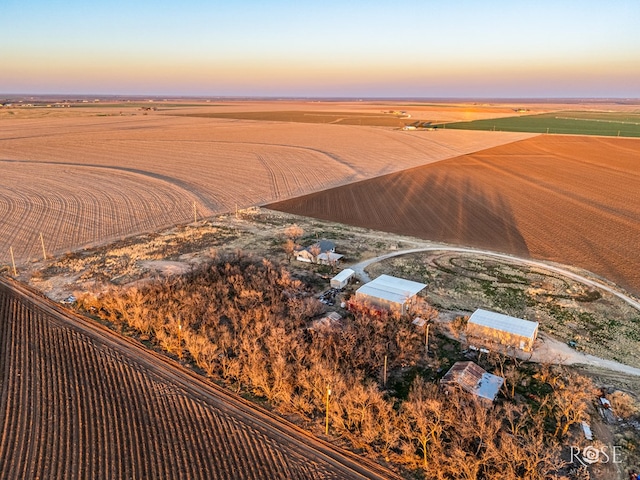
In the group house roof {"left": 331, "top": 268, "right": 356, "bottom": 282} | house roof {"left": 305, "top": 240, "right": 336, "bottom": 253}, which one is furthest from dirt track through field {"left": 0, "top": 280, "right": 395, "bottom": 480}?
house roof {"left": 305, "top": 240, "right": 336, "bottom": 253}

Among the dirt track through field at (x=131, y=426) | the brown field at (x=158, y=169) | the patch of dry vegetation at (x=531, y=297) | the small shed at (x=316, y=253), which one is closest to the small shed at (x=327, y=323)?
the dirt track through field at (x=131, y=426)

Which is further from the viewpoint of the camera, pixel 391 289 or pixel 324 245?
pixel 324 245

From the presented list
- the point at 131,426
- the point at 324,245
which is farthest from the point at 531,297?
the point at 131,426

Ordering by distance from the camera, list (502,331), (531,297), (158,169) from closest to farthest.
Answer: (502,331)
(531,297)
(158,169)

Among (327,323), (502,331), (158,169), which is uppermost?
(158,169)

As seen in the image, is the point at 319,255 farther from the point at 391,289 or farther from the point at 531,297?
the point at 531,297

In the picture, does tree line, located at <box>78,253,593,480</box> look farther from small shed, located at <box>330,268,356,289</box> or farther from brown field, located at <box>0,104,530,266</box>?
brown field, located at <box>0,104,530,266</box>

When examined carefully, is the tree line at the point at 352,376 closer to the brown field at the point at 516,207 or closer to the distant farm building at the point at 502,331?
the distant farm building at the point at 502,331

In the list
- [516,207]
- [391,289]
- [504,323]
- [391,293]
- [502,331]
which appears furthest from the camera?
[516,207]
